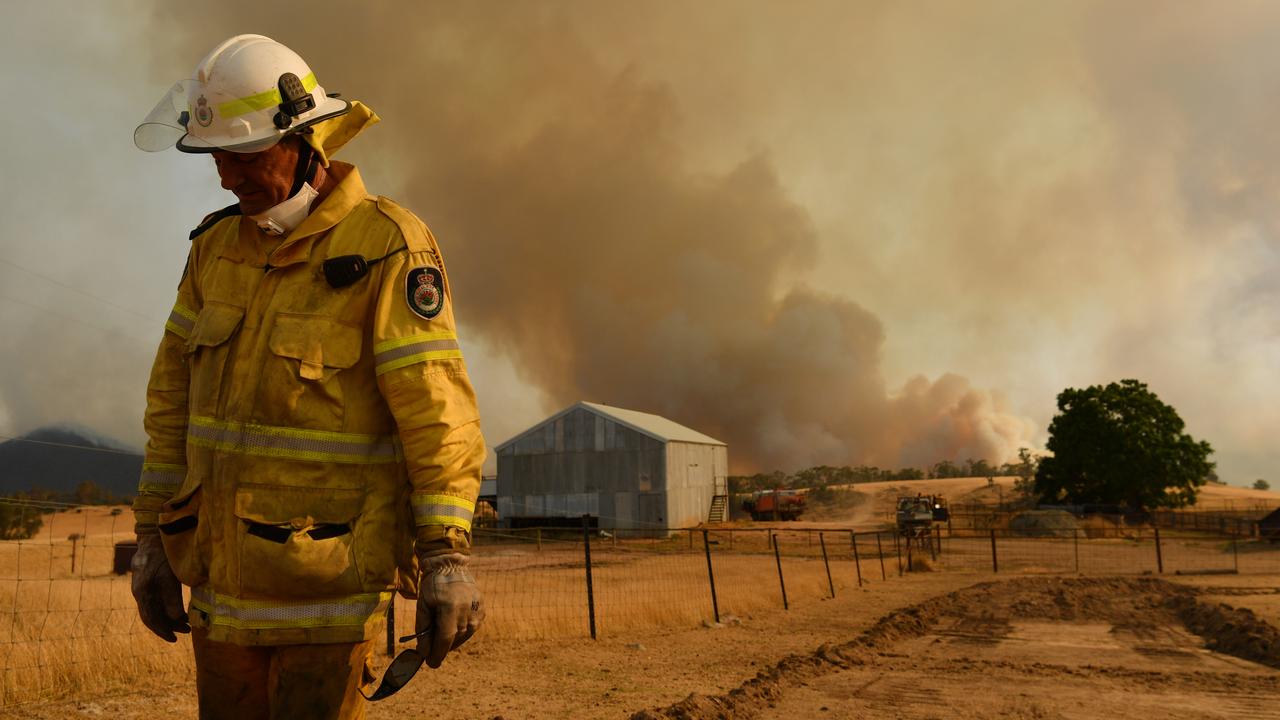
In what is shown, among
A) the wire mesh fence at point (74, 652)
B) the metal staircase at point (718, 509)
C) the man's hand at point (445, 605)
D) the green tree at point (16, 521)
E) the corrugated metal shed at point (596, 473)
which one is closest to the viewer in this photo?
the man's hand at point (445, 605)

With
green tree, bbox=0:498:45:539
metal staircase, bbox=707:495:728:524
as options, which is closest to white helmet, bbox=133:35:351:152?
green tree, bbox=0:498:45:539

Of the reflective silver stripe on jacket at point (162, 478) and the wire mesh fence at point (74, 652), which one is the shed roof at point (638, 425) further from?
the reflective silver stripe on jacket at point (162, 478)

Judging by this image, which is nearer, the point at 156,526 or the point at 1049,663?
the point at 156,526

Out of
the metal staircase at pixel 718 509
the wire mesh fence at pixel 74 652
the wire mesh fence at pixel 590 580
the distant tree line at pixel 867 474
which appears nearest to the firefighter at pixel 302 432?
the wire mesh fence at pixel 74 652

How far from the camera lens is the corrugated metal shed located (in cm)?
3956

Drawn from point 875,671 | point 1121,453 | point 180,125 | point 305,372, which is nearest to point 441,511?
point 305,372

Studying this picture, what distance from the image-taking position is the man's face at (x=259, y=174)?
8.45ft

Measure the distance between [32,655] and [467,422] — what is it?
614 cm

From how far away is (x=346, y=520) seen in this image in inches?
95.1

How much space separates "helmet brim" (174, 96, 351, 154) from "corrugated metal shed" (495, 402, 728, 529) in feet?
120

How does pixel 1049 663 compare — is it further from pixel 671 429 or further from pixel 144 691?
pixel 671 429

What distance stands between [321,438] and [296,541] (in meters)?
0.28

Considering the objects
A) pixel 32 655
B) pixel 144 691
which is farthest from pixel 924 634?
pixel 32 655

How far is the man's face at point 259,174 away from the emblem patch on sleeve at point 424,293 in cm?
48
